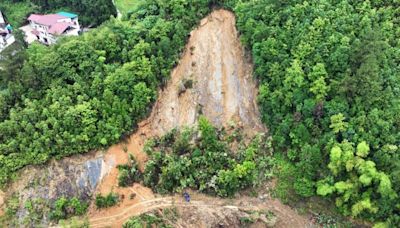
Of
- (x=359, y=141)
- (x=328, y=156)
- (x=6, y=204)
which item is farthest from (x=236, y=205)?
(x=6, y=204)

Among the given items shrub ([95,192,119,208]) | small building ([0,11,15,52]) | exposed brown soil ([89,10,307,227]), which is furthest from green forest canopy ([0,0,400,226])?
small building ([0,11,15,52])

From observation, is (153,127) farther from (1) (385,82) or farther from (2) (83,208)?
(1) (385,82)

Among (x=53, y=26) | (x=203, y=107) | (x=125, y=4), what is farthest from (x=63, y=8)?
(x=203, y=107)

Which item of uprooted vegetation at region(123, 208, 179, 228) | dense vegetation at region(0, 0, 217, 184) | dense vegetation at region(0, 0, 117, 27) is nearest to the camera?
uprooted vegetation at region(123, 208, 179, 228)

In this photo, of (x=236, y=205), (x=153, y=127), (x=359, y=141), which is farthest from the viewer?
(x=153, y=127)

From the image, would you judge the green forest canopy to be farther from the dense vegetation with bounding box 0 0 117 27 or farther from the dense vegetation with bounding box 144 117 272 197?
the dense vegetation with bounding box 0 0 117 27

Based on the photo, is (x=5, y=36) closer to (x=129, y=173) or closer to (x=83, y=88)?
(x=83, y=88)
